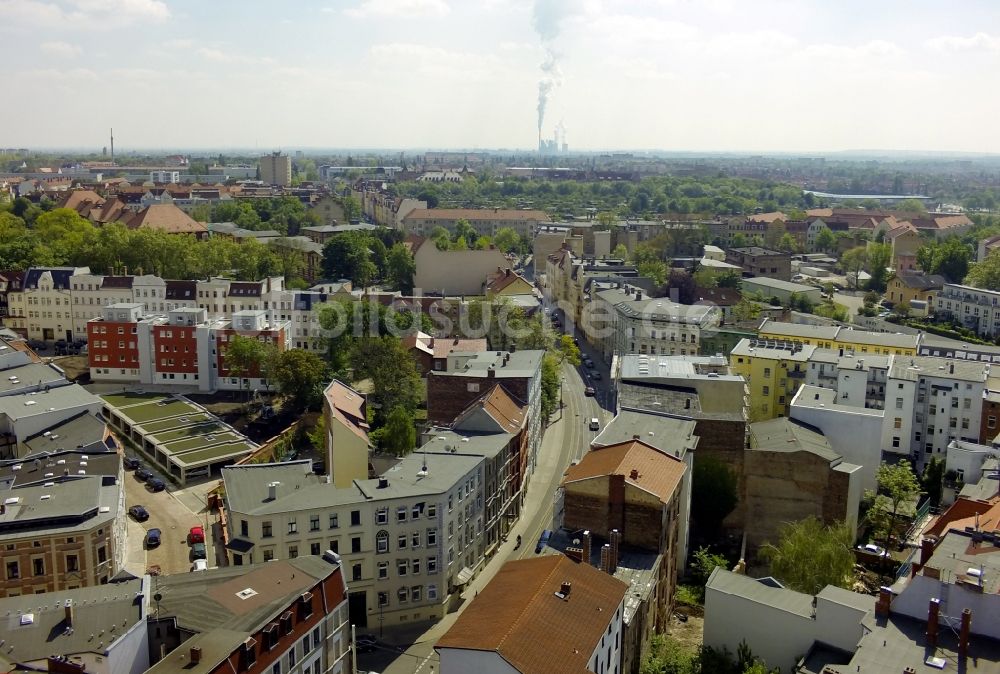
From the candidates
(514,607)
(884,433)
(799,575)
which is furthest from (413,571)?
(884,433)

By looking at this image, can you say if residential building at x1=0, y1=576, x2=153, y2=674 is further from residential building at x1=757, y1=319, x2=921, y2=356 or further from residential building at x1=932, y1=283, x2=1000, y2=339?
residential building at x1=932, y1=283, x2=1000, y2=339

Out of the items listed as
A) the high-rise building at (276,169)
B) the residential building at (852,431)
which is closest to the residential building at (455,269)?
the residential building at (852,431)

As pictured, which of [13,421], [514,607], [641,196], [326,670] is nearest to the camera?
[514,607]

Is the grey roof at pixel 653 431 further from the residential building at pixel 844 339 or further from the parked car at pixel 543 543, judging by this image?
the residential building at pixel 844 339

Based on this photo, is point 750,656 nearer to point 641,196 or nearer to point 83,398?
point 83,398

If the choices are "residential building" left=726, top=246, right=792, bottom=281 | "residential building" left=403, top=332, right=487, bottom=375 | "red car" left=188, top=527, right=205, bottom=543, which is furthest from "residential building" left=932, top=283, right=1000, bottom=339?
"red car" left=188, top=527, right=205, bottom=543

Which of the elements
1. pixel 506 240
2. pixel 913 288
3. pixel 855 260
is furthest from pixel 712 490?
pixel 506 240

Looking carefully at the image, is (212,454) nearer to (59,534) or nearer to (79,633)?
(59,534)
